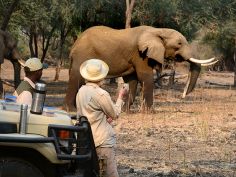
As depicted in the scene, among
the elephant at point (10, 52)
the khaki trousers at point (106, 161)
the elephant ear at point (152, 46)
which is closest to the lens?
the khaki trousers at point (106, 161)

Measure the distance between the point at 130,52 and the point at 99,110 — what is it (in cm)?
1146

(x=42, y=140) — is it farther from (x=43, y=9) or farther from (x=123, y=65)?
(x=43, y=9)

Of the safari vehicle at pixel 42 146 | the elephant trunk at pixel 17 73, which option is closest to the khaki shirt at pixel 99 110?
the safari vehicle at pixel 42 146

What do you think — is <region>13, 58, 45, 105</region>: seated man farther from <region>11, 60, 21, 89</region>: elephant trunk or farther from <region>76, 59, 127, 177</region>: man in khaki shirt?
<region>11, 60, 21, 89</region>: elephant trunk

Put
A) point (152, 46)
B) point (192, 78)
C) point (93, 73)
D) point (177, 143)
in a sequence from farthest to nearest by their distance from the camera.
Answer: point (192, 78)
point (152, 46)
point (177, 143)
point (93, 73)

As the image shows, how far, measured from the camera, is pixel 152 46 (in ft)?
58.2

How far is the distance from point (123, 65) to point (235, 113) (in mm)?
3200

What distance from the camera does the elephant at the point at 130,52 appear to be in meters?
18.1

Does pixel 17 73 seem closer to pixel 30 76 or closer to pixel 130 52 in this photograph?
pixel 130 52

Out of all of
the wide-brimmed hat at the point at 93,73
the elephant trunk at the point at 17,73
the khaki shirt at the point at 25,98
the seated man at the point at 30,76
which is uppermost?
the wide-brimmed hat at the point at 93,73

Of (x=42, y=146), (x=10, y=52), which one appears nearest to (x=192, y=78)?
(x=10, y=52)

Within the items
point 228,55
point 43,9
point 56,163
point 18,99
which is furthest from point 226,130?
point 228,55

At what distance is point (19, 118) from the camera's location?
6.24m

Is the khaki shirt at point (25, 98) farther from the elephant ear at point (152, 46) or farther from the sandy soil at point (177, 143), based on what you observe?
the elephant ear at point (152, 46)
